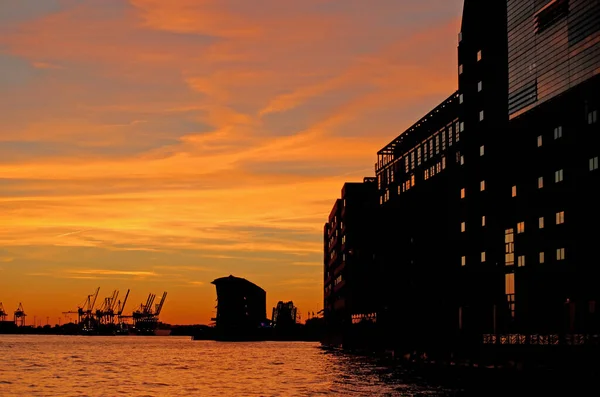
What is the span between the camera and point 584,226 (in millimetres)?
111250

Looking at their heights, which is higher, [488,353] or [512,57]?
[512,57]

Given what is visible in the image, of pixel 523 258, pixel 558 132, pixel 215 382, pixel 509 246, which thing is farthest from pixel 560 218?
pixel 215 382

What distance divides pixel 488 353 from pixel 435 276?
60.8m

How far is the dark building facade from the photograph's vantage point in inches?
4368

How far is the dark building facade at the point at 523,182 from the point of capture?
111 meters

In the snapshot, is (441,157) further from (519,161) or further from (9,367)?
(9,367)

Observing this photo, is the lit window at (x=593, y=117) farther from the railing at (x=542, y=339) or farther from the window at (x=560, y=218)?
the railing at (x=542, y=339)

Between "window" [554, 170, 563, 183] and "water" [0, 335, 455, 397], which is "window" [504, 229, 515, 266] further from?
"water" [0, 335, 455, 397]

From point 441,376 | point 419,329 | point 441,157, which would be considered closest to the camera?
point 441,376

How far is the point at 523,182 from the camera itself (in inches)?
4978

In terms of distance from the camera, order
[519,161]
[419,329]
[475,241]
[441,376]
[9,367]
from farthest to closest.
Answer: [419,329] → [9,367] → [475,241] → [519,161] → [441,376]

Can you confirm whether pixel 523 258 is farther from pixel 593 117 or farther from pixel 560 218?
pixel 593 117

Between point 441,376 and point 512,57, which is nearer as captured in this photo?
point 441,376

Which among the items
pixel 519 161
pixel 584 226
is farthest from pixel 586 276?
pixel 519 161
